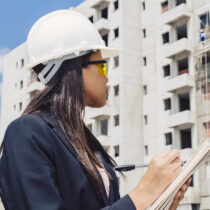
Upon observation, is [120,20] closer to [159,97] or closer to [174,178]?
[159,97]

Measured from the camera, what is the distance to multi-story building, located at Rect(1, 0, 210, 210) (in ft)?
78.3

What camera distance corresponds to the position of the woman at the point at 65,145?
1545 mm

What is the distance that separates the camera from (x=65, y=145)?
67.6 inches

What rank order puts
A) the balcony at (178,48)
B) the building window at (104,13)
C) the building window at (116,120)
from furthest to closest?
the building window at (104,13) → the building window at (116,120) → the balcony at (178,48)

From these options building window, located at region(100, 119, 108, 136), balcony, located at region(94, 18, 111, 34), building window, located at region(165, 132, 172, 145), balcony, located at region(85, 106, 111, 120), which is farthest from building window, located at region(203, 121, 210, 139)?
balcony, located at region(94, 18, 111, 34)

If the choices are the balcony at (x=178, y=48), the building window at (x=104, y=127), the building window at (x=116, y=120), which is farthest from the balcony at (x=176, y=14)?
the building window at (x=104, y=127)

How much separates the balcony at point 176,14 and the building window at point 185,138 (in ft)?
18.3

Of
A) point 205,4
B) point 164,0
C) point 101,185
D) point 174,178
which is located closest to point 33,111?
point 101,185

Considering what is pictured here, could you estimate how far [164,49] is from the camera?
1001 inches

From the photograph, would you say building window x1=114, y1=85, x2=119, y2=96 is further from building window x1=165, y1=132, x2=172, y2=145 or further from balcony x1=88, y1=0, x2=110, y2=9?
balcony x1=88, y1=0, x2=110, y2=9

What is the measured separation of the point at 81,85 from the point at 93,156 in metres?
0.28

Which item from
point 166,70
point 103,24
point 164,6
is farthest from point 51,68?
point 103,24

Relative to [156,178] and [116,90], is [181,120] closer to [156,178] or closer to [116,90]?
[116,90]

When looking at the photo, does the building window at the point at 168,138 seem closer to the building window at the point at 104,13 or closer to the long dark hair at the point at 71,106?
the building window at the point at 104,13
